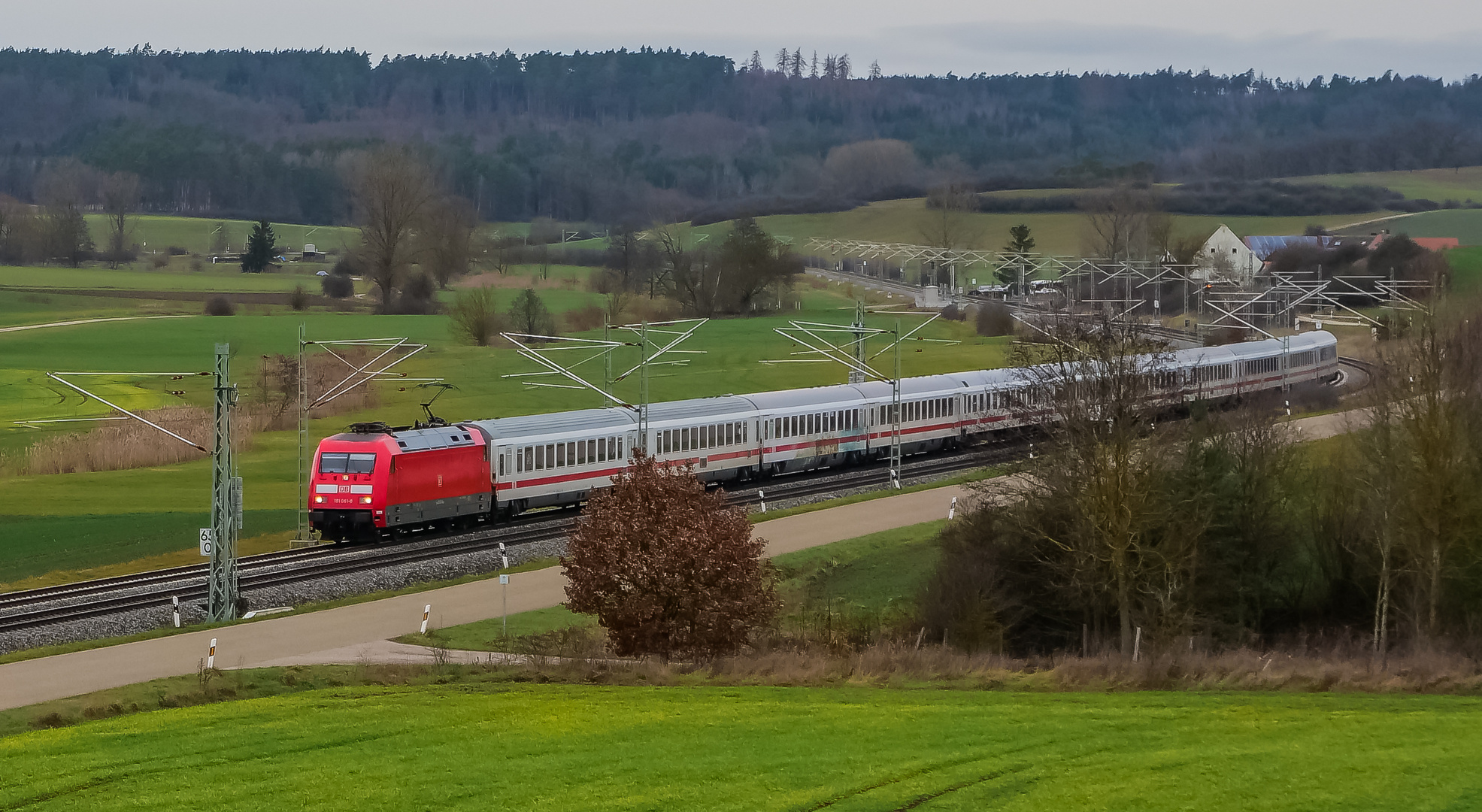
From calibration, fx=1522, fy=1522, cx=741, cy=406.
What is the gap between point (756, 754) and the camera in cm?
1841

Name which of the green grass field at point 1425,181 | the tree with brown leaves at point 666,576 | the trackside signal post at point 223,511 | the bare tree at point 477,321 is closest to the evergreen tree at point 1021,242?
the bare tree at point 477,321

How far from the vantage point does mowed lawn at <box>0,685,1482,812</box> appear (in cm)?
1639

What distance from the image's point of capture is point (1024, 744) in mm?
18906

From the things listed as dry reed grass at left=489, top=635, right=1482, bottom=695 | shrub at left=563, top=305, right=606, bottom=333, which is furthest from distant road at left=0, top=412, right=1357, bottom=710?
shrub at left=563, top=305, right=606, bottom=333

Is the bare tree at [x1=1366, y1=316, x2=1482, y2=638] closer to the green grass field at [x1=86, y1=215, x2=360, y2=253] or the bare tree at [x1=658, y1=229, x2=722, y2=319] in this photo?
the bare tree at [x1=658, y1=229, x2=722, y2=319]

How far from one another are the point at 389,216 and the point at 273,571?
9213 cm

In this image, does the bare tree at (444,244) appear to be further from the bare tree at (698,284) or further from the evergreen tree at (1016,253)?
the evergreen tree at (1016,253)

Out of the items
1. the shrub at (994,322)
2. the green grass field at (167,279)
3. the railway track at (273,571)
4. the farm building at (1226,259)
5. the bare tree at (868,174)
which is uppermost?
the bare tree at (868,174)

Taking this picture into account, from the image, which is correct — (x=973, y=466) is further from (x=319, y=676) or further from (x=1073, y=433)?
(x=319, y=676)

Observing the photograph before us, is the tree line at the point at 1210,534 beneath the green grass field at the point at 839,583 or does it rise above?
above

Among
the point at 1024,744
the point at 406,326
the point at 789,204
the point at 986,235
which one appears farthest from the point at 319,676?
the point at 789,204

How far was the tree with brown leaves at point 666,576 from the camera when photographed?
27312 mm

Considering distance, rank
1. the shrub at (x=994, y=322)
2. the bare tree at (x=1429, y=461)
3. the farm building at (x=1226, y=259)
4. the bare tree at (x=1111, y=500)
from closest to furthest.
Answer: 1. the bare tree at (x=1429, y=461)
2. the bare tree at (x=1111, y=500)
3. the shrub at (x=994, y=322)
4. the farm building at (x=1226, y=259)

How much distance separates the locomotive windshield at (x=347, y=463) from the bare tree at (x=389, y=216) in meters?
83.8
